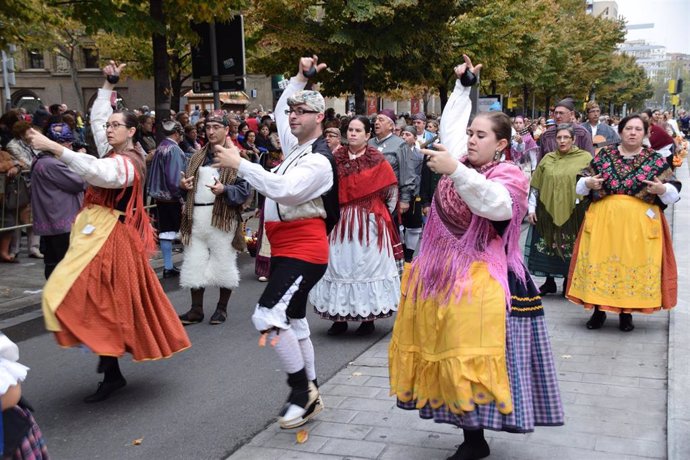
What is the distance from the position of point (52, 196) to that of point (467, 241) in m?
6.05

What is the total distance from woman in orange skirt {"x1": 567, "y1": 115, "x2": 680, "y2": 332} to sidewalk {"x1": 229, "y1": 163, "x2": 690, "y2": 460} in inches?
13.7

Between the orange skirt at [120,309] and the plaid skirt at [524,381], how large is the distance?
85.4 inches

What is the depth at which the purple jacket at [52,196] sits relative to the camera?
28.1 ft

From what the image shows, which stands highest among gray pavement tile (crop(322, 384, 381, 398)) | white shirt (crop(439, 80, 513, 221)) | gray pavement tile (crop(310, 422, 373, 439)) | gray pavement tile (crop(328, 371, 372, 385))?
white shirt (crop(439, 80, 513, 221))

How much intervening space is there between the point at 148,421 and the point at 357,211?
2.85 meters

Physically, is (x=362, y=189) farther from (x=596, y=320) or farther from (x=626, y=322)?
(x=626, y=322)

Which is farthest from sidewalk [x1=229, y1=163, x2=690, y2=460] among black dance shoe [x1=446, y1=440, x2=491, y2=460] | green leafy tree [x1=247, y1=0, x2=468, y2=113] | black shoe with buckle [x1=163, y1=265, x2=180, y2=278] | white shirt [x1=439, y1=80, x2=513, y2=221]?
green leafy tree [x1=247, y1=0, x2=468, y2=113]

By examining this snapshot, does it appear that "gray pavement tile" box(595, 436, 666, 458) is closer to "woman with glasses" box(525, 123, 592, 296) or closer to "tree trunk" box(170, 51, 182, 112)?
"woman with glasses" box(525, 123, 592, 296)

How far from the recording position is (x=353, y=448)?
14.4ft

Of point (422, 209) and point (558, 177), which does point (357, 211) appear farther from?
point (422, 209)

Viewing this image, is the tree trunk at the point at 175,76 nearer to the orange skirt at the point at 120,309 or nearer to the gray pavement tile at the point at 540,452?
the orange skirt at the point at 120,309

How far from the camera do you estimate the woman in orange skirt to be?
21.4 ft

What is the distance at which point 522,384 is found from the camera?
3824 millimetres

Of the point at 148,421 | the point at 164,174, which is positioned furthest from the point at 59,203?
the point at 148,421
